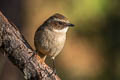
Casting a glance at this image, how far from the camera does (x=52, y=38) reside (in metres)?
6.86

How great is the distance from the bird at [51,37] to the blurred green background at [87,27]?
113 inches

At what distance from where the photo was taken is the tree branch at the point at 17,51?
Result: 6125 mm

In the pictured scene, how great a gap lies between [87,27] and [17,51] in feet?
17.2

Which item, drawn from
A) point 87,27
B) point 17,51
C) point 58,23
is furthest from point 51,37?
point 87,27

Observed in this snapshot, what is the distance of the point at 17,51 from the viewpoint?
241 inches

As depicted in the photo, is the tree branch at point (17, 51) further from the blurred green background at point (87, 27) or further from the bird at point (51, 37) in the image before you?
the blurred green background at point (87, 27)

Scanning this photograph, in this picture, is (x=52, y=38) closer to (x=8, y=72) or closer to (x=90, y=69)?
(x=8, y=72)

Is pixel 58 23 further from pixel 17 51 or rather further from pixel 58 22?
pixel 17 51

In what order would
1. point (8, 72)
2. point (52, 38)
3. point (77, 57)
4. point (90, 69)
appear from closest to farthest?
point (52, 38)
point (8, 72)
point (90, 69)
point (77, 57)

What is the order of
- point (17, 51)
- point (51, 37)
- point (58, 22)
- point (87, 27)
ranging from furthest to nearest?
point (87, 27) → point (58, 22) → point (51, 37) → point (17, 51)

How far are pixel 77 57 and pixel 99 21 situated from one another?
3063 mm

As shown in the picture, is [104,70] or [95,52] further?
[95,52]

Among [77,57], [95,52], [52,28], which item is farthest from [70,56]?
[52,28]

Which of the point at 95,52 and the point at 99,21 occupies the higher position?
the point at 99,21
